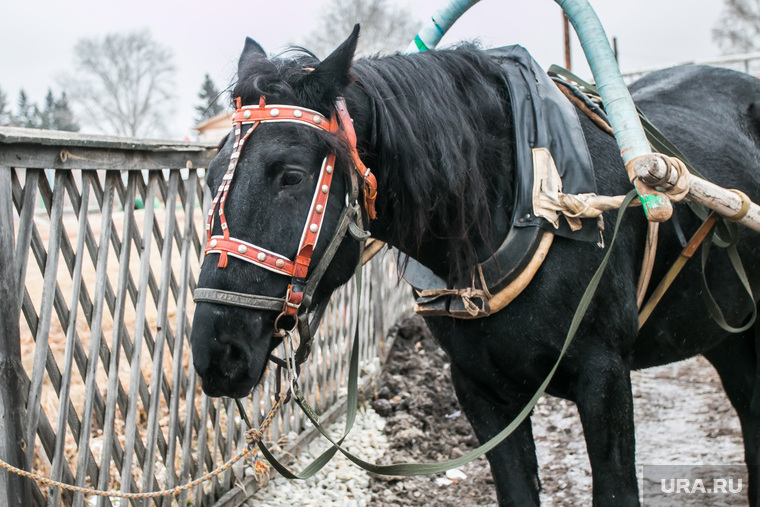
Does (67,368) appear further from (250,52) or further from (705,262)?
(705,262)

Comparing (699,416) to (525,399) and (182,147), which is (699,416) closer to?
(525,399)

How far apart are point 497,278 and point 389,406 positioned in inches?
115

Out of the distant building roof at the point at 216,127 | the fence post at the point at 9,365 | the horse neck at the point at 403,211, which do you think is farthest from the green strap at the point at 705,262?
the fence post at the point at 9,365

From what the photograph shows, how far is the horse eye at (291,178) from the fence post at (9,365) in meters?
0.92

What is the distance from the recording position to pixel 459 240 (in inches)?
77.0

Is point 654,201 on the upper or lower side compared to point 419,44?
lower

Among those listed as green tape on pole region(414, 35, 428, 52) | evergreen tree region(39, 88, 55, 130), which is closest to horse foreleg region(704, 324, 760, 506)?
green tape on pole region(414, 35, 428, 52)

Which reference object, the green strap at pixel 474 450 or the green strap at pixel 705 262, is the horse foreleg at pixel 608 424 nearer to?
the green strap at pixel 474 450

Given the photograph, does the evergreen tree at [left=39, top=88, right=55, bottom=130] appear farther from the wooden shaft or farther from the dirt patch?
the wooden shaft

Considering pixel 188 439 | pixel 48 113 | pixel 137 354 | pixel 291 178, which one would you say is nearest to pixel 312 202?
pixel 291 178

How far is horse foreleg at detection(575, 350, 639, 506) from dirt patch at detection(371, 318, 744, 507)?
4.69 feet

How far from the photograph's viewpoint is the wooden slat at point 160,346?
2.69 metres

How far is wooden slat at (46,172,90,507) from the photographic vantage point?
2170 mm

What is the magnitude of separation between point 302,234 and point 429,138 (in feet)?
1.65
